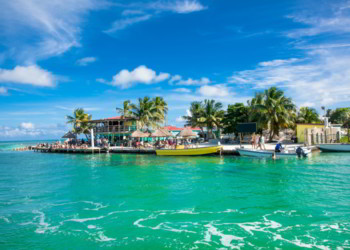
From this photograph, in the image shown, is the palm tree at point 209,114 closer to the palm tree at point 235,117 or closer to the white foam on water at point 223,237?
the palm tree at point 235,117

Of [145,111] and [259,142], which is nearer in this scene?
[259,142]

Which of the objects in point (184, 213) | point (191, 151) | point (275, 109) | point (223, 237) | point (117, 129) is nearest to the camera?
point (223, 237)

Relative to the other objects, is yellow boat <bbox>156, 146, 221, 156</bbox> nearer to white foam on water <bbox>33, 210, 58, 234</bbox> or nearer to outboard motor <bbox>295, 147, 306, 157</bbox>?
outboard motor <bbox>295, 147, 306, 157</bbox>

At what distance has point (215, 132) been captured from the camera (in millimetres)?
55344

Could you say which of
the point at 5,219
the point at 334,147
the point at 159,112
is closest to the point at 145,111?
the point at 159,112

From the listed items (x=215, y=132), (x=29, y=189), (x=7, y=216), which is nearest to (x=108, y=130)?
(x=215, y=132)

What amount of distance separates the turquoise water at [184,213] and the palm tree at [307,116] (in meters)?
37.5

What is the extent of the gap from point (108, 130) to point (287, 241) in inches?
1628

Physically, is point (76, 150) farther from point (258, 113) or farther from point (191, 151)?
point (258, 113)

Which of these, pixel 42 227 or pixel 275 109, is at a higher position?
pixel 275 109

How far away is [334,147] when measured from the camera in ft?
91.6

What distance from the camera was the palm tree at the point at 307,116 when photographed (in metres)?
49.7

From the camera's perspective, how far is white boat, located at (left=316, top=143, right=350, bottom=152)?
27.2 m

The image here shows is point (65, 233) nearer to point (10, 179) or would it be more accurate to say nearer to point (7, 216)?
point (7, 216)
